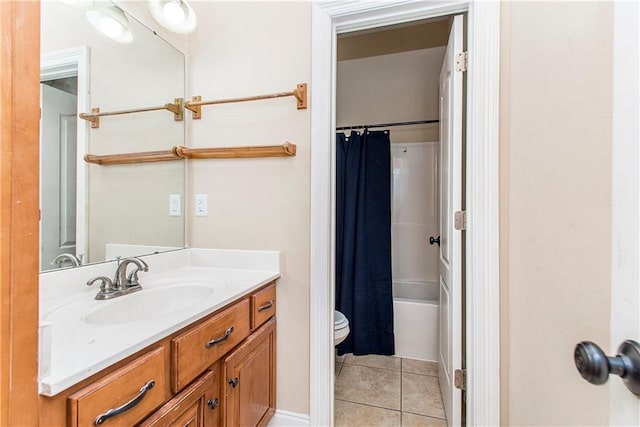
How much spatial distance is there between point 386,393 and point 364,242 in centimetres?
106

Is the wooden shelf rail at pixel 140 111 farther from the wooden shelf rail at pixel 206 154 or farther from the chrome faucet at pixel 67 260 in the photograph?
the chrome faucet at pixel 67 260

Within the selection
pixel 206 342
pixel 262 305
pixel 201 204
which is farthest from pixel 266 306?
pixel 201 204

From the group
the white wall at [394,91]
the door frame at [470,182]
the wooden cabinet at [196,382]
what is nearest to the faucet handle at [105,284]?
the wooden cabinet at [196,382]

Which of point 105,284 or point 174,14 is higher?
point 174,14

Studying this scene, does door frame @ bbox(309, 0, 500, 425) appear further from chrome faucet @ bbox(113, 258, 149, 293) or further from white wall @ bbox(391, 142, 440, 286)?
white wall @ bbox(391, 142, 440, 286)

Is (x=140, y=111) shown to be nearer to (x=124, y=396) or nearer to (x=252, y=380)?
(x=124, y=396)

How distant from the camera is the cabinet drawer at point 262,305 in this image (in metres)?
1.24

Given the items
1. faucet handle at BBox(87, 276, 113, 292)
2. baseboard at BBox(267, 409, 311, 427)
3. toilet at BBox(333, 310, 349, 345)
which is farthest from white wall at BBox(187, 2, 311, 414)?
faucet handle at BBox(87, 276, 113, 292)

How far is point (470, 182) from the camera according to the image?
124 centimetres

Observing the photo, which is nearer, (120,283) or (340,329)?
(120,283)

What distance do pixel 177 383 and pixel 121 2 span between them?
161 cm

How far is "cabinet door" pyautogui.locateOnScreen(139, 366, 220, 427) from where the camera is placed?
30.6 inches

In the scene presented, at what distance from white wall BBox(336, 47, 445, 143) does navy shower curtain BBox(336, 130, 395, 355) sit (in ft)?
1.40

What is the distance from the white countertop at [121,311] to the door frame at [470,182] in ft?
1.17
